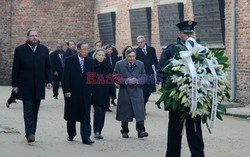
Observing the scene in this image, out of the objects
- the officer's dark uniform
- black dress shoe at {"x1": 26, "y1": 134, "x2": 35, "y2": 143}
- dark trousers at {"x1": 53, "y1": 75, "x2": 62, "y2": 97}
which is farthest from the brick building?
the officer's dark uniform

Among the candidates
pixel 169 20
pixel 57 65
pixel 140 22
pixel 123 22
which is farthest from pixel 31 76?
pixel 123 22

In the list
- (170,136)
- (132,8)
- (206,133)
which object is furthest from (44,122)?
(132,8)

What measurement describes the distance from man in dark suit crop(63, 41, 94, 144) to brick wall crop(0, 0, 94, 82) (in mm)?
16681

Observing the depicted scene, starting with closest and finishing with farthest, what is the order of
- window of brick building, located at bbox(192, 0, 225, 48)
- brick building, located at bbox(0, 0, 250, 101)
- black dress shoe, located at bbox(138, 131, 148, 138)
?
black dress shoe, located at bbox(138, 131, 148, 138) < brick building, located at bbox(0, 0, 250, 101) < window of brick building, located at bbox(192, 0, 225, 48)

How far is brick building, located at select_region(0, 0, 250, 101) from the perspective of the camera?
18.0 meters

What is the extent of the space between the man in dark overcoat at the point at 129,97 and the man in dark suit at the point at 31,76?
4.56 feet

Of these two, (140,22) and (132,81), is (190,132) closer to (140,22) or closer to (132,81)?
(132,81)

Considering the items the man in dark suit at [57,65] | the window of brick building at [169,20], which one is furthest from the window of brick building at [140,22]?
the man in dark suit at [57,65]

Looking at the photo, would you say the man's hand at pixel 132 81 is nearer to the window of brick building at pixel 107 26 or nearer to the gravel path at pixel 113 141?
the gravel path at pixel 113 141

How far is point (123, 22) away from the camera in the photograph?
2586 centimetres

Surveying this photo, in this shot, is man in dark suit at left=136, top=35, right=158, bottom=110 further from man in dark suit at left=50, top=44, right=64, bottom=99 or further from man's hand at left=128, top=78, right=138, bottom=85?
man in dark suit at left=50, top=44, right=64, bottom=99

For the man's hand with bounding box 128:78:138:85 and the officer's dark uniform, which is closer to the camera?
the officer's dark uniform

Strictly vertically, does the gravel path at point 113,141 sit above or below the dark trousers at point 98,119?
below

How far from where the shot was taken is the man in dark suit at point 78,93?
11016mm
